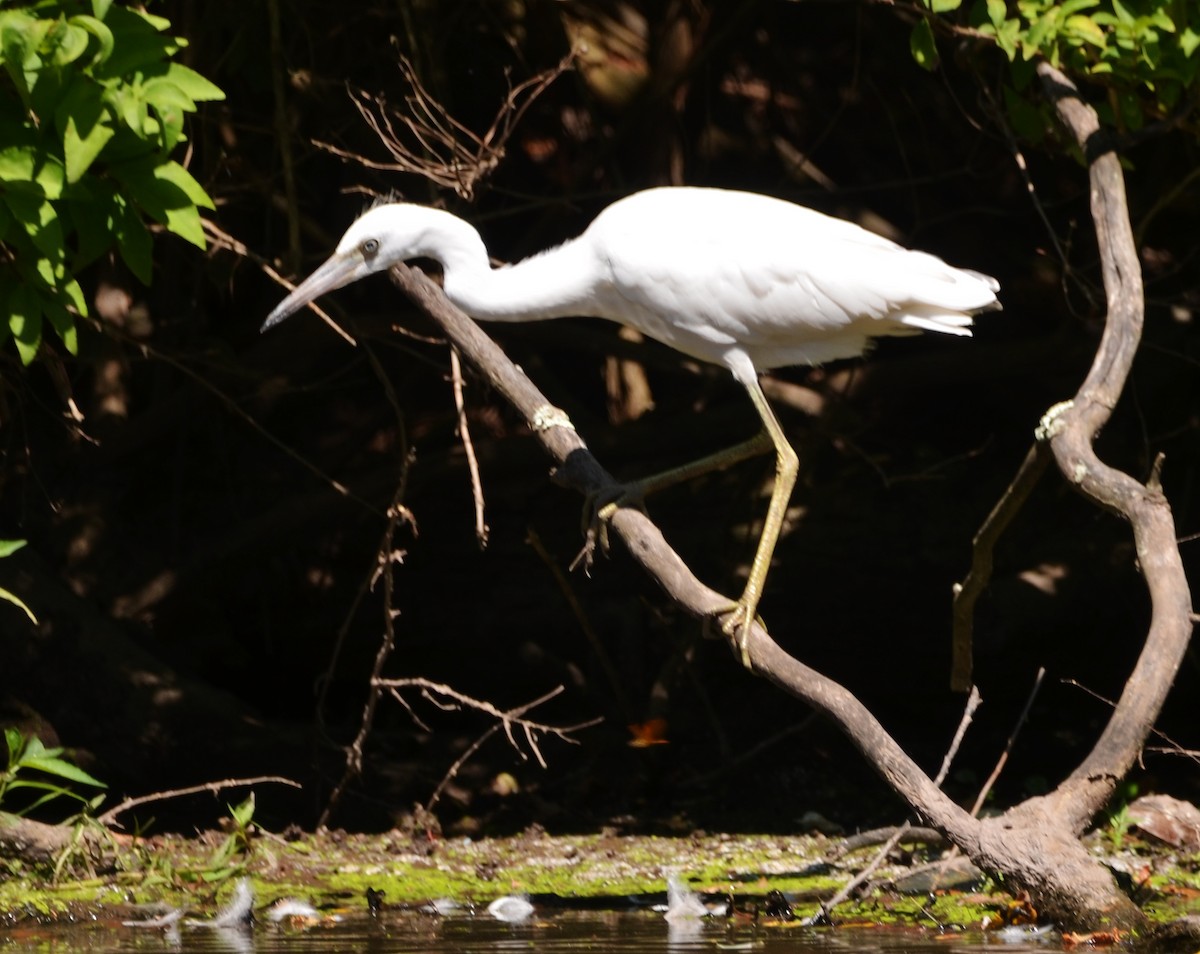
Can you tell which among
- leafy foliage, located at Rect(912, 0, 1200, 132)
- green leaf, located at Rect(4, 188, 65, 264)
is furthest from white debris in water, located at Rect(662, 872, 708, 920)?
leafy foliage, located at Rect(912, 0, 1200, 132)

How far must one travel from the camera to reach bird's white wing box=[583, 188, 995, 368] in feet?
13.2

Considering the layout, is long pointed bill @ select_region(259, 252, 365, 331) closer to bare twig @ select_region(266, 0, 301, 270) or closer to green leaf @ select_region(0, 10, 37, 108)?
bare twig @ select_region(266, 0, 301, 270)

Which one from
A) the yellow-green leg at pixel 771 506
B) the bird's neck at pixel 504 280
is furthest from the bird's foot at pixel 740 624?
the bird's neck at pixel 504 280

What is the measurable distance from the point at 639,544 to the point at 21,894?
6.68 ft

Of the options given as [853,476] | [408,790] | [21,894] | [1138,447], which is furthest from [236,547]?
[1138,447]

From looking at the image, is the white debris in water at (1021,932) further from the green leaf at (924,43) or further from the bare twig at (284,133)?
the bare twig at (284,133)

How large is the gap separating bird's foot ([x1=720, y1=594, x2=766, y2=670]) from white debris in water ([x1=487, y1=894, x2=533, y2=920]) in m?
0.96

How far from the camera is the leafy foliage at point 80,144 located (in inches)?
140

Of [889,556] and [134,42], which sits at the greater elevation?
[134,42]

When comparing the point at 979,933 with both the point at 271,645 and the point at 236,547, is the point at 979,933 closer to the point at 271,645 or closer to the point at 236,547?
→ the point at 236,547

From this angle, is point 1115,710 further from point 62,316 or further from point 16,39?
point 16,39

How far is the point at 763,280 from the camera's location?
160 inches

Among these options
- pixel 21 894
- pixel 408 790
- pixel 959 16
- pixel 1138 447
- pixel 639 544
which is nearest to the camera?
pixel 639 544

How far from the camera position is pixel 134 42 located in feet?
12.2
